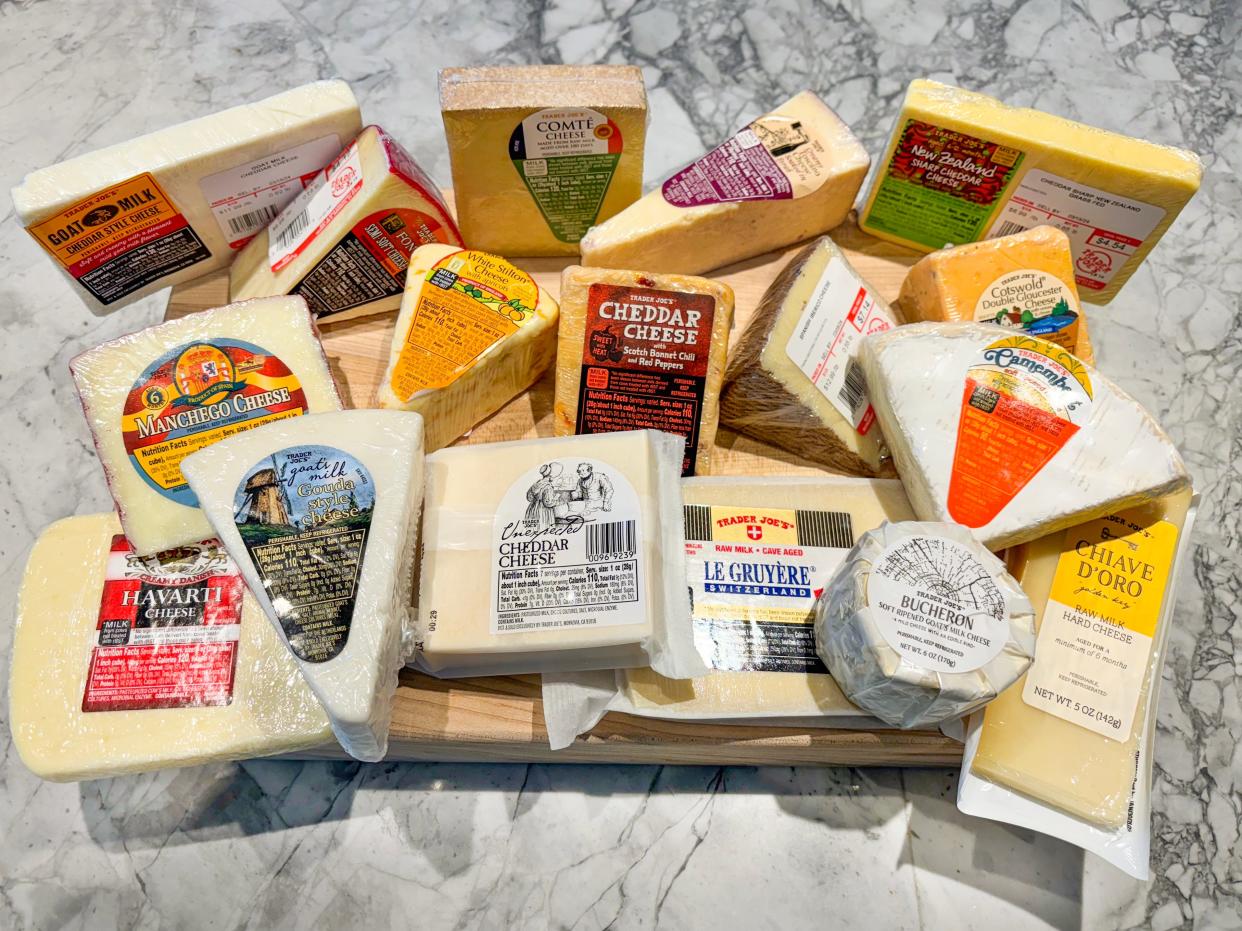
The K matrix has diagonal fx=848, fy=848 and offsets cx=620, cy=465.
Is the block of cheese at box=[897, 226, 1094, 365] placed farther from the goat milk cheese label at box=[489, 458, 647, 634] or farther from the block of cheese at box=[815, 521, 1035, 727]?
the goat milk cheese label at box=[489, 458, 647, 634]

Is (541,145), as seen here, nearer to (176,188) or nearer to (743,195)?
(743,195)

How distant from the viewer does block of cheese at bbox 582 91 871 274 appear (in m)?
1.37

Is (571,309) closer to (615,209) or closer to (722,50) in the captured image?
(615,209)

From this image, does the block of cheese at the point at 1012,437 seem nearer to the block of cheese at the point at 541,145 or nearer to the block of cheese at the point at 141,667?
the block of cheese at the point at 541,145

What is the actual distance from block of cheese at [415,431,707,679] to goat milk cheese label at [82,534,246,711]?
26 cm

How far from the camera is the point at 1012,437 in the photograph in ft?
3.81

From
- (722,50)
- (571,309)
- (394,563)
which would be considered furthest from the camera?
(722,50)

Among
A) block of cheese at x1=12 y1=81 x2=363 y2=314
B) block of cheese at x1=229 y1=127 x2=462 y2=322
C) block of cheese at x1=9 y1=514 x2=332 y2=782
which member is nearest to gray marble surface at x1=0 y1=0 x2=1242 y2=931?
block of cheese at x1=9 y1=514 x2=332 y2=782

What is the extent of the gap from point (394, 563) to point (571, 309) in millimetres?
466

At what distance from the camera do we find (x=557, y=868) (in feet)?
4.17

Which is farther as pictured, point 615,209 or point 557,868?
point 615,209

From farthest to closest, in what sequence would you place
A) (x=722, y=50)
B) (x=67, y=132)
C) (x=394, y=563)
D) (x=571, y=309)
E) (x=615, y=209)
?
(x=722, y=50)
(x=67, y=132)
(x=615, y=209)
(x=571, y=309)
(x=394, y=563)

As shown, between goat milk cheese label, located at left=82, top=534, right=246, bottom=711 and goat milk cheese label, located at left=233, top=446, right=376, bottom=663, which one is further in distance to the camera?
goat milk cheese label, located at left=82, top=534, right=246, bottom=711

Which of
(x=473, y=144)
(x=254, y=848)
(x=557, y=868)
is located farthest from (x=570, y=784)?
(x=473, y=144)
